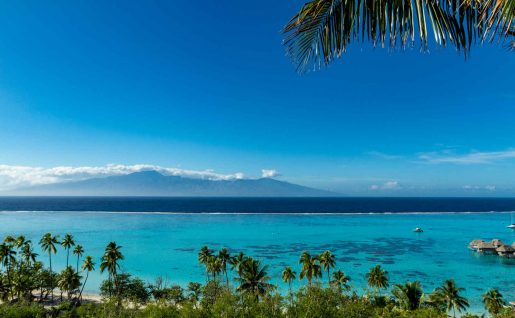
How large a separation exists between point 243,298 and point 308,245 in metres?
61.6

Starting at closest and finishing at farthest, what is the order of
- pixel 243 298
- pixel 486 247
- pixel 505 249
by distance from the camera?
pixel 243 298 < pixel 505 249 < pixel 486 247

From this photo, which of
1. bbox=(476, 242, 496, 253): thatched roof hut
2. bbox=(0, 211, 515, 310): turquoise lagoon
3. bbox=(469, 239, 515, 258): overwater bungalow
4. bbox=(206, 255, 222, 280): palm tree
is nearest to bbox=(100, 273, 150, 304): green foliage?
bbox=(0, 211, 515, 310): turquoise lagoon

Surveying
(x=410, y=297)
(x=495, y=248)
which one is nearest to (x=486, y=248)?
(x=495, y=248)

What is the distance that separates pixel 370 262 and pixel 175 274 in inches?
1490

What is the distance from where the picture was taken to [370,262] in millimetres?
60406

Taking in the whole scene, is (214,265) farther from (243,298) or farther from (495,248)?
(495,248)

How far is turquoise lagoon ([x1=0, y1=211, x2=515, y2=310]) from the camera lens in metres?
52.8

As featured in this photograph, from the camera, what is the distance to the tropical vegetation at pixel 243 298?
1614 centimetres

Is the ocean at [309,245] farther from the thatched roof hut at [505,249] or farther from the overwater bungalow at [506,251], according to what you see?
the thatched roof hut at [505,249]

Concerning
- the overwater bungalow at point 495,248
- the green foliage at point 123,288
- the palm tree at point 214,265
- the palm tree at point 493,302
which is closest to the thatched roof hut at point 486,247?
the overwater bungalow at point 495,248

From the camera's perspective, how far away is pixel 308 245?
75.5 m

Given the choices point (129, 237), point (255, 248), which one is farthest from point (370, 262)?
point (129, 237)

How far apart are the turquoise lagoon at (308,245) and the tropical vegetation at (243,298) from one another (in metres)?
9.37

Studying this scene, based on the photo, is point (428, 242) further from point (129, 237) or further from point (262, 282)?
point (129, 237)
